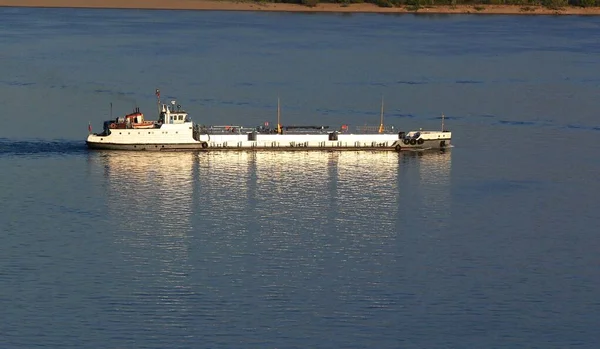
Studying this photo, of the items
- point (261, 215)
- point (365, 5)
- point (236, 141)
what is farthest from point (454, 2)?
point (261, 215)

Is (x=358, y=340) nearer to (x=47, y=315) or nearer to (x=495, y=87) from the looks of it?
(x=47, y=315)

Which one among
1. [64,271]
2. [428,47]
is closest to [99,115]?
[64,271]

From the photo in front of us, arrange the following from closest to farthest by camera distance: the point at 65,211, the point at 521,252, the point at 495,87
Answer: the point at 521,252 → the point at 65,211 → the point at 495,87

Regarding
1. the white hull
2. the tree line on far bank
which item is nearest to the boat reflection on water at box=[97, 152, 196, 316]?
the white hull

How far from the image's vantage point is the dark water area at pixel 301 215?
42.8m

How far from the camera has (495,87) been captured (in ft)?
322

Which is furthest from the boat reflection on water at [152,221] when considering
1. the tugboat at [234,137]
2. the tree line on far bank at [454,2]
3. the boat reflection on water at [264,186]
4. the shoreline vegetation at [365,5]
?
the tree line on far bank at [454,2]

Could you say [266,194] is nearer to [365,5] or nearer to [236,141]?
[236,141]

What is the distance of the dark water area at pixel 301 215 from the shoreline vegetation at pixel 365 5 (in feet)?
209

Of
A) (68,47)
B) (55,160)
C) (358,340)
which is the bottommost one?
(358,340)

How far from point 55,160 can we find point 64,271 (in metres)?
21.3

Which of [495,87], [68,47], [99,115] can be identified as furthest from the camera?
[68,47]

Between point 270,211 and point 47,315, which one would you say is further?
point 270,211

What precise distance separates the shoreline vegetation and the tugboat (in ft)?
334
